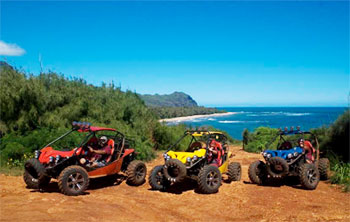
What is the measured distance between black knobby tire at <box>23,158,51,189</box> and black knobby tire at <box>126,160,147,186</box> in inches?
92.1

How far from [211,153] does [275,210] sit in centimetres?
273

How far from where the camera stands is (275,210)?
7008 millimetres

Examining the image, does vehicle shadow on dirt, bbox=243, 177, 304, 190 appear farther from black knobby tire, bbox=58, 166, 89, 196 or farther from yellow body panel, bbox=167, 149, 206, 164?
black knobby tire, bbox=58, 166, 89, 196

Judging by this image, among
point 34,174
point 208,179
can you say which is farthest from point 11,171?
point 208,179

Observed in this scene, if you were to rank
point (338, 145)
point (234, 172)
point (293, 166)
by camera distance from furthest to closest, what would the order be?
point (338, 145), point (234, 172), point (293, 166)

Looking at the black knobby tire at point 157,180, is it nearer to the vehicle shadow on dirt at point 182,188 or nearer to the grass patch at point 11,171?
the vehicle shadow on dirt at point 182,188

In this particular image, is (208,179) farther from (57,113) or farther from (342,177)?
(57,113)

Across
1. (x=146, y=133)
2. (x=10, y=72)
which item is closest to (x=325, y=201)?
(x=146, y=133)

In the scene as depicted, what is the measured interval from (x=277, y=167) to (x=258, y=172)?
83 centimetres

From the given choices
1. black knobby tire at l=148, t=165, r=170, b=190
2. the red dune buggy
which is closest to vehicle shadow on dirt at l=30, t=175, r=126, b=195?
the red dune buggy

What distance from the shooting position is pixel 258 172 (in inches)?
376

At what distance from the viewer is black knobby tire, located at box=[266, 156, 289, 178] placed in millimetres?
8656

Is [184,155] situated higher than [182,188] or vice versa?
[184,155]

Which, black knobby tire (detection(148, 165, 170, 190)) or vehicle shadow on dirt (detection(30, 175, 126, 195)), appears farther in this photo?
black knobby tire (detection(148, 165, 170, 190))
